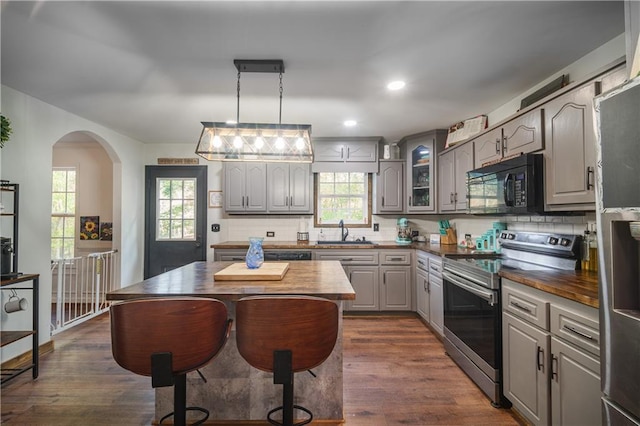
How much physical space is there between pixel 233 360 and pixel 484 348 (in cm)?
174

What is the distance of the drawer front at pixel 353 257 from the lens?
3.85 meters

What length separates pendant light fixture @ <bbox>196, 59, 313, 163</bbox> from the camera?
2205 mm

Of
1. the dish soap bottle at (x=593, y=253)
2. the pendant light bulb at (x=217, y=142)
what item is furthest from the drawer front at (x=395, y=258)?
the pendant light bulb at (x=217, y=142)

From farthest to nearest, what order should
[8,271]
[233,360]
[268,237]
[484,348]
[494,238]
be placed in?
[268,237] < [494,238] < [8,271] < [484,348] < [233,360]

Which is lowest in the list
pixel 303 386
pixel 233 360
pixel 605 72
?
pixel 303 386

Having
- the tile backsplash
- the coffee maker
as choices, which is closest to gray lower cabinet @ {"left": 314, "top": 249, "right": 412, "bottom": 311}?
the coffee maker

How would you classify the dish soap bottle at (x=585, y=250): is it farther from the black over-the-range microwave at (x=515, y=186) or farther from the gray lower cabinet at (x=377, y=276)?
the gray lower cabinet at (x=377, y=276)

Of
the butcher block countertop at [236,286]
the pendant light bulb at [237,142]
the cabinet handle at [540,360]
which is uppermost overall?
the pendant light bulb at [237,142]

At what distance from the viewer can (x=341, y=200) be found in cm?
456

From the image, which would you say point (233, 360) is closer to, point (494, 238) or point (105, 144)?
point (494, 238)

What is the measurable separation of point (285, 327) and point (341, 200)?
132 inches

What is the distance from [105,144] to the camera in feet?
12.6

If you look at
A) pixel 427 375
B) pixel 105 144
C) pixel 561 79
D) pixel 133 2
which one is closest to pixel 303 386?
pixel 427 375

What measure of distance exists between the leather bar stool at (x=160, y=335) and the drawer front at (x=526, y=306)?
1.75 m
